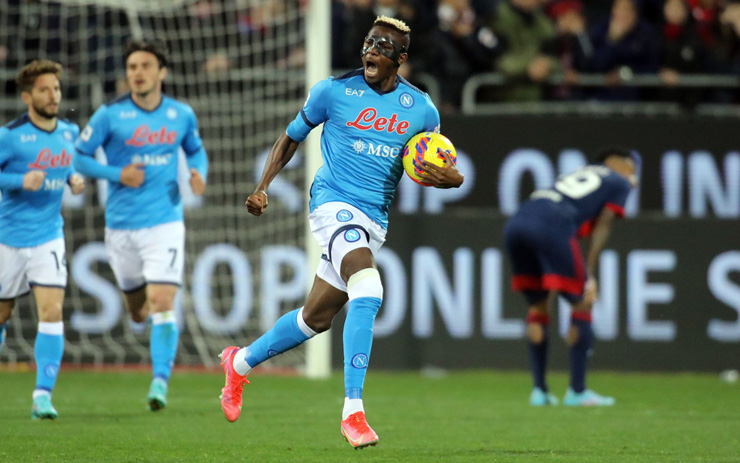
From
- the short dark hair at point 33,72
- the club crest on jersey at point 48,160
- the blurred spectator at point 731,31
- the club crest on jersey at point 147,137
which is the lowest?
the club crest on jersey at point 48,160

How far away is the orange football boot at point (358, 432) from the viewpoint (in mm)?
5707

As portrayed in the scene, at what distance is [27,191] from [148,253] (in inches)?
43.9

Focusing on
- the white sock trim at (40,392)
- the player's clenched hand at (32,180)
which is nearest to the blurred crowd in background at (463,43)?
the player's clenched hand at (32,180)

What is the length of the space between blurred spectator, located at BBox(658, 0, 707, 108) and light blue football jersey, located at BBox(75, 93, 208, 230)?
6190 mm

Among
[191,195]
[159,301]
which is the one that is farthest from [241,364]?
[191,195]

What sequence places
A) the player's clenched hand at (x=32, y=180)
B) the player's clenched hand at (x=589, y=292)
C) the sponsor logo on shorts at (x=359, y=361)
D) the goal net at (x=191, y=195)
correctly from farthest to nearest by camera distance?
1. the goal net at (x=191, y=195)
2. the player's clenched hand at (x=589, y=292)
3. the player's clenched hand at (x=32, y=180)
4. the sponsor logo on shorts at (x=359, y=361)

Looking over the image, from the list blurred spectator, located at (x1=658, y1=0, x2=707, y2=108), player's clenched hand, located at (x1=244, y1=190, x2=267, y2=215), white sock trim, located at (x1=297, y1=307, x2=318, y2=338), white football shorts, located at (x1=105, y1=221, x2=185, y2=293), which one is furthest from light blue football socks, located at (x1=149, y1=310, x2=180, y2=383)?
blurred spectator, located at (x1=658, y1=0, x2=707, y2=108)

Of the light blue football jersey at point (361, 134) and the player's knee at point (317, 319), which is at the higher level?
the light blue football jersey at point (361, 134)

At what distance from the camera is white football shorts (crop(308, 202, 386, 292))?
20.6ft

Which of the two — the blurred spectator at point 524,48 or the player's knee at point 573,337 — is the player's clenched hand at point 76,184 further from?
the blurred spectator at point 524,48

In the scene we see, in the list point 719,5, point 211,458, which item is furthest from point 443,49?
point 211,458

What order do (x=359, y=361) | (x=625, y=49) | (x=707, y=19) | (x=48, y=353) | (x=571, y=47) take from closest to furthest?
(x=359, y=361), (x=48, y=353), (x=625, y=49), (x=571, y=47), (x=707, y=19)

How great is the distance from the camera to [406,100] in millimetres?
6586

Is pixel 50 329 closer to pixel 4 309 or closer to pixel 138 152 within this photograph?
pixel 4 309
